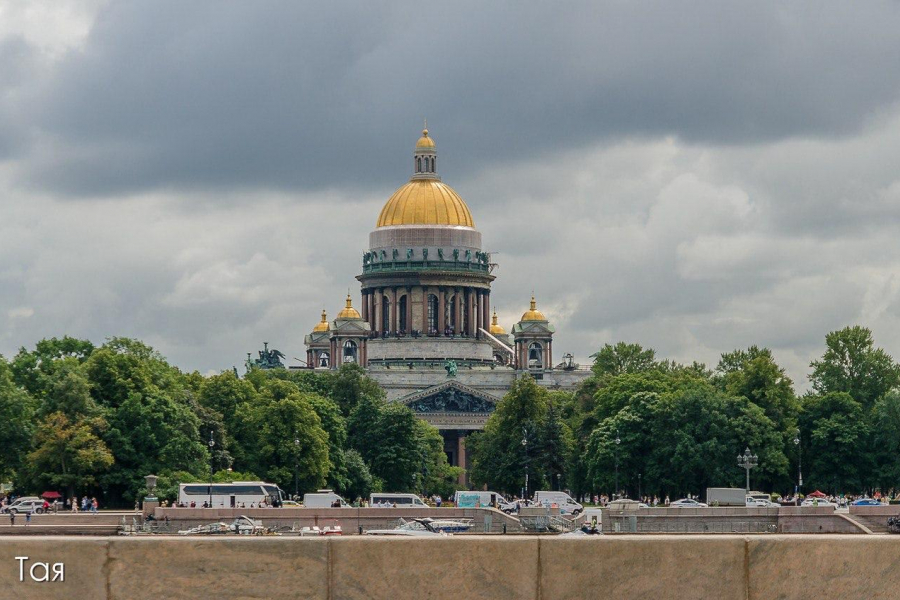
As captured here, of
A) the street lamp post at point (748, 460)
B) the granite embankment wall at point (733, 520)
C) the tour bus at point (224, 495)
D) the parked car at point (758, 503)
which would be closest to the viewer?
the granite embankment wall at point (733, 520)

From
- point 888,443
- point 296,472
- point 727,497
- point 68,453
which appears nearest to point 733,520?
point 727,497

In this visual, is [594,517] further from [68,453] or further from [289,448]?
[289,448]

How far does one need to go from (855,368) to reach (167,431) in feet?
192

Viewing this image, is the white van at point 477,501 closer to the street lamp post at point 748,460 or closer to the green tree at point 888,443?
the street lamp post at point 748,460

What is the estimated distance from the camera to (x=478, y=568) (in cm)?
1223

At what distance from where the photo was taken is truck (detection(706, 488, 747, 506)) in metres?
81.4

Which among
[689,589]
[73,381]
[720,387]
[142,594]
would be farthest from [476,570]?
[720,387]

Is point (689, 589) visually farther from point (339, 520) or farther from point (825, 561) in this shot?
point (339, 520)

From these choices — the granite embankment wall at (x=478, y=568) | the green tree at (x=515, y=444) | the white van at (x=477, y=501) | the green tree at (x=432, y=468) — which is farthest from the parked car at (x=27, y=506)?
the granite embankment wall at (x=478, y=568)

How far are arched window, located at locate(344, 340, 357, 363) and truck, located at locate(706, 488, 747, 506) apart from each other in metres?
114

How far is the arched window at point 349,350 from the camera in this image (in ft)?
643

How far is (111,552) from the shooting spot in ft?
40.2

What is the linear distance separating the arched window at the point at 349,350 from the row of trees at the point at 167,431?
44.7m

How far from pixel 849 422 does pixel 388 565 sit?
353ft
